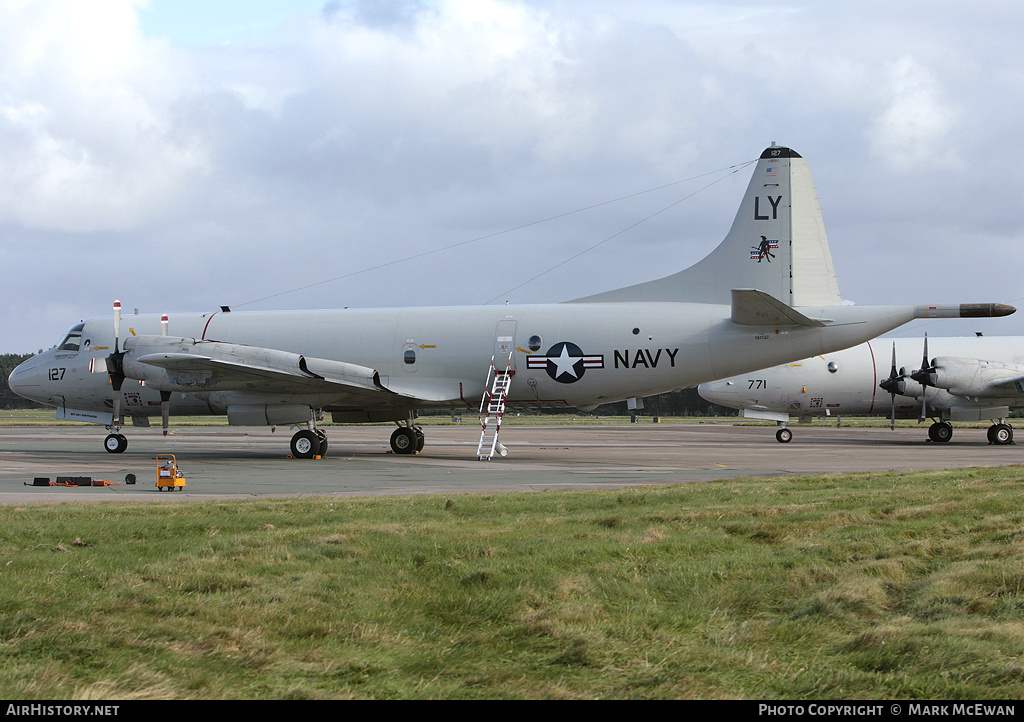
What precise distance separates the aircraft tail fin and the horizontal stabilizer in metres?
0.93

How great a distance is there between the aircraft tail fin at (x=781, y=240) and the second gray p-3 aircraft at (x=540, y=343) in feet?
0.12

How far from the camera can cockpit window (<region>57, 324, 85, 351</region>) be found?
27172 mm

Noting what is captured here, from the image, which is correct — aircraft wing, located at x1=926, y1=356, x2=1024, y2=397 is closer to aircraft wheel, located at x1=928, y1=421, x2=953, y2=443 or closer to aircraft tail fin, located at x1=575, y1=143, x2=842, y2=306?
aircraft wheel, located at x1=928, y1=421, x2=953, y2=443

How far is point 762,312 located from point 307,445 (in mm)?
12694

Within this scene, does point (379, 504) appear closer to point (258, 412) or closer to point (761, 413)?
point (258, 412)

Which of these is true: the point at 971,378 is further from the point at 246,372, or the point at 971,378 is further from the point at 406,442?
the point at 246,372

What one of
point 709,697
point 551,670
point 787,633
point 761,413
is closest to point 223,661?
point 551,670

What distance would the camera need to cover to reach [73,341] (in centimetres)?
2727

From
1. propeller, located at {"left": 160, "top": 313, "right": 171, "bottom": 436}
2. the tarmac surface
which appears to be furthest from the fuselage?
propeller, located at {"left": 160, "top": 313, "right": 171, "bottom": 436}

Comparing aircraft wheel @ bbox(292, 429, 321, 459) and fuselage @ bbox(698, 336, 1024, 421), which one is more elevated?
fuselage @ bbox(698, 336, 1024, 421)

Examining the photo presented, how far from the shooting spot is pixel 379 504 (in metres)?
11.9

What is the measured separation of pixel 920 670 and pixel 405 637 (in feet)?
9.65

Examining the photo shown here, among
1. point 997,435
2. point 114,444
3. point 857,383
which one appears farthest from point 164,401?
point 997,435
